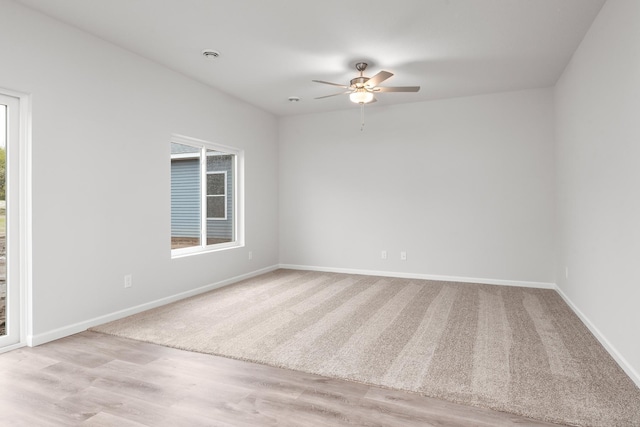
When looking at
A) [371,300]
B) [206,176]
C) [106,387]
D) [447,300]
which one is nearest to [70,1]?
[206,176]

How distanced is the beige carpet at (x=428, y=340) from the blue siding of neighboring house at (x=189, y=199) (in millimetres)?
860

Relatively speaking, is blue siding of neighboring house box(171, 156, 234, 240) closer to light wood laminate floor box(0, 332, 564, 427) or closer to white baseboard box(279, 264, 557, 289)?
white baseboard box(279, 264, 557, 289)

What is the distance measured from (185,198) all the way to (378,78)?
2804 millimetres

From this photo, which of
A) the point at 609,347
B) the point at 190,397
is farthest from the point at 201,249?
the point at 609,347

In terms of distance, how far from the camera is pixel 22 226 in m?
3.00

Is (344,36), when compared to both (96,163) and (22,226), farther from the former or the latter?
(22,226)

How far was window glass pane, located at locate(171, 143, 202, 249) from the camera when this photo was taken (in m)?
4.61

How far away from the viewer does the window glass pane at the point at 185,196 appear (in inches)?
182

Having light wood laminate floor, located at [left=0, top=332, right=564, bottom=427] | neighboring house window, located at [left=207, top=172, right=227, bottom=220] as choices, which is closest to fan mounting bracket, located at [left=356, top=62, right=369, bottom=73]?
neighboring house window, located at [left=207, top=172, right=227, bottom=220]

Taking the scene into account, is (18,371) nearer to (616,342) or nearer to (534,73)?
(616,342)

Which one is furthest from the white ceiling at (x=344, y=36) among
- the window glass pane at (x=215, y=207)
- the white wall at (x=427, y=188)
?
the window glass pane at (x=215, y=207)

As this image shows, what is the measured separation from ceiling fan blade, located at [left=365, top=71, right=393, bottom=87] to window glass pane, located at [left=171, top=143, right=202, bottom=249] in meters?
2.40

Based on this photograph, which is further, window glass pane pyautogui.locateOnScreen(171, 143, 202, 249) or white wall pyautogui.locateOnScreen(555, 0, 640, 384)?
window glass pane pyautogui.locateOnScreen(171, 143, 202, 249)

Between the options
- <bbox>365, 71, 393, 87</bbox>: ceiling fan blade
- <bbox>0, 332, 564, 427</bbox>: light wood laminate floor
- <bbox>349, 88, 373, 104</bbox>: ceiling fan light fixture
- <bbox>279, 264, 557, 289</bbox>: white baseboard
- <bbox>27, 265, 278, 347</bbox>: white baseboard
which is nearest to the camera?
<bbox>0, 332, 564, 427</bbox>: light wood laminate floor
